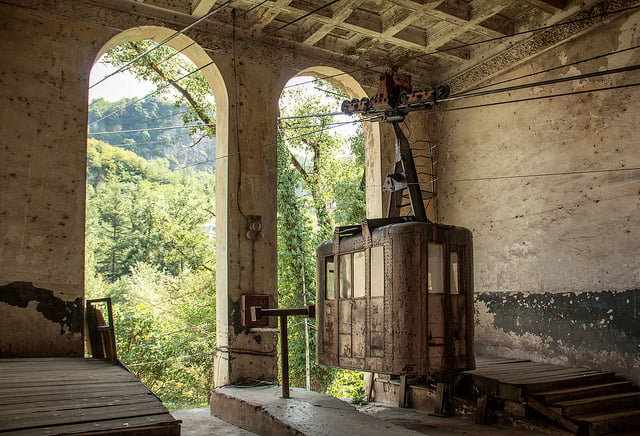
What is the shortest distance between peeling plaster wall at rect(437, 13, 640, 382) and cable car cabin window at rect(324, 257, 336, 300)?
375cm

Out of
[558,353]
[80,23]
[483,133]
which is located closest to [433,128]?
[483,133]

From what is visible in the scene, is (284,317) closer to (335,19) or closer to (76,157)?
(76,157)

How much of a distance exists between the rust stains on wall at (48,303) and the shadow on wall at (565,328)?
7033 millimetres

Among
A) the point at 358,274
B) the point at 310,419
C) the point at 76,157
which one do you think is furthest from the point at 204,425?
the point at 76,157

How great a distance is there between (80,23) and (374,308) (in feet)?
19.5

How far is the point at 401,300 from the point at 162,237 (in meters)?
32.7

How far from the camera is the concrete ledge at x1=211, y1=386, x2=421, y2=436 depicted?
4.92 meters

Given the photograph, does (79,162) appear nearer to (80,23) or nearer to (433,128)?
(80,23)

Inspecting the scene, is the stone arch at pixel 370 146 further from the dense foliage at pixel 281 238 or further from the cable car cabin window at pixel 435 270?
the cable car cabin window at pixel 435 270

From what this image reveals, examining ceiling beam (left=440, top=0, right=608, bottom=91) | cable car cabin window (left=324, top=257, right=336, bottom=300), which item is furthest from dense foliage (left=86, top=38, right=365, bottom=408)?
cable car cabin window (left=324, top=257, right=336, bottom=300)

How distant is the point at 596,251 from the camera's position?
26.0ft

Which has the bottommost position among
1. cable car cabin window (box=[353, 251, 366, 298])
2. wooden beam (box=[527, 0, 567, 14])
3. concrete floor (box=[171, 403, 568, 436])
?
concrete floor (box=[171, 403, 568, 436])

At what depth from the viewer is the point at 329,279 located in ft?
24.8

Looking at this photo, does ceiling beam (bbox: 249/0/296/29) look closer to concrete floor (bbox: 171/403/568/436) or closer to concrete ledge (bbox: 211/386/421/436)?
concrete ledge (bbox: 211/386/421/436)
